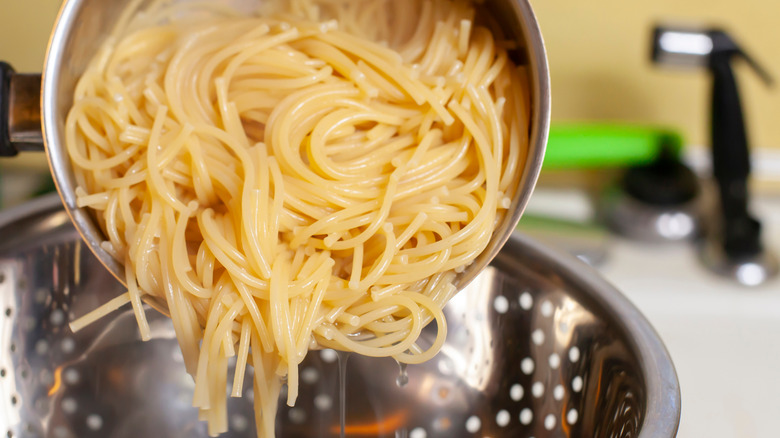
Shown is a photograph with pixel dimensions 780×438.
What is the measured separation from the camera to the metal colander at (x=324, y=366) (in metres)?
0.81

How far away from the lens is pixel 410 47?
870mm

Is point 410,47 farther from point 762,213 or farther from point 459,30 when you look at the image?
point 762,213

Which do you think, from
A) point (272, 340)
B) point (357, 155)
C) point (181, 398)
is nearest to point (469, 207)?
point (357, 155)

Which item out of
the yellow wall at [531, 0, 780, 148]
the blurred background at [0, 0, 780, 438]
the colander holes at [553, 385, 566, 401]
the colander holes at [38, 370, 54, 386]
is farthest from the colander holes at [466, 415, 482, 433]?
the yellow wall at [531, 0, 780, 148]

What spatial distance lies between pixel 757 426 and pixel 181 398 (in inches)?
29.2

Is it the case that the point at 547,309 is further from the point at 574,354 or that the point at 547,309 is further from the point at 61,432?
the point at 61,432

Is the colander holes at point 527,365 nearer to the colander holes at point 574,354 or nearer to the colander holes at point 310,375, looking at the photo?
the colander holes at point 574,354

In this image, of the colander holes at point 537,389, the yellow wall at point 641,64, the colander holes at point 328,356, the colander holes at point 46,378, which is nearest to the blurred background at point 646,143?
the yellow wall at point 641,64

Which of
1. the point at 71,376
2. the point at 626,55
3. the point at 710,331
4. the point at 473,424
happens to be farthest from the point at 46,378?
the point at 626,55

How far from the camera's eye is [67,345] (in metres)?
0.87

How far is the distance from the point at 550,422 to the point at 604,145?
674 millimetres

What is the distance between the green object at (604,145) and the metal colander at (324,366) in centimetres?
53

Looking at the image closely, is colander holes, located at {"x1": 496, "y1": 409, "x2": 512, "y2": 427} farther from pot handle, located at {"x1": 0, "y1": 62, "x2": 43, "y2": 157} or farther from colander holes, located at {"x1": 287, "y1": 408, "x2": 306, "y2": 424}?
pot handle, located at {"x1": 0, "y1": 62, "x2": 43, "y2": 157}

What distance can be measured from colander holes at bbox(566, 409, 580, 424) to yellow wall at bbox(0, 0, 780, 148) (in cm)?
77
